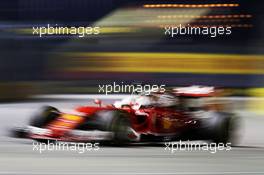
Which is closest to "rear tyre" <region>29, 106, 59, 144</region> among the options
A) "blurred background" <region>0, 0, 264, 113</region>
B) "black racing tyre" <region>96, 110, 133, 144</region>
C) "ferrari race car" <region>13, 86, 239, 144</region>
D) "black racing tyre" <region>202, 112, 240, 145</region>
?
"ferrari race car" <region>13, 86, 239, 144</region>

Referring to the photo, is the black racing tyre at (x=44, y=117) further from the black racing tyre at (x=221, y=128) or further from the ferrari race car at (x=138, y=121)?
the black racing tyre at (x=221, y=128)

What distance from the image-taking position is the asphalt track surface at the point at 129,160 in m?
7.24

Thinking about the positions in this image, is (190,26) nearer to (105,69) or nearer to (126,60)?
(105,69)

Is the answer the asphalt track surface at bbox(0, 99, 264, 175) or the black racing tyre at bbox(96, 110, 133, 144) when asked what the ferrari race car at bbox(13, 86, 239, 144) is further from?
the asphalt track surface at bbox(0, 99, 264, 175)

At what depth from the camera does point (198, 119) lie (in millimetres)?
9227

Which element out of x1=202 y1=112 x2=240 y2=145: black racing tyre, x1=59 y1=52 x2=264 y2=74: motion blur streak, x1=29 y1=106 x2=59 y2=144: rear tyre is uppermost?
x1=59 y1=52 x2=264 y2=74: motion blur streak

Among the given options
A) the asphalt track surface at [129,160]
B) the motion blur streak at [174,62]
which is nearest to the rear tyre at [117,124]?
the asphalt track surface at [129,160]

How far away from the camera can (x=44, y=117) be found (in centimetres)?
890


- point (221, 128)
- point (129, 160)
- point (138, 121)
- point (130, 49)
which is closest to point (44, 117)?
point (138, 121)

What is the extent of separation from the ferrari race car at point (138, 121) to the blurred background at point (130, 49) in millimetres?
3434

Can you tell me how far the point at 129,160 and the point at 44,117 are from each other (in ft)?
4.30

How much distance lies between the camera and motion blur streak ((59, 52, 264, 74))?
14.4 metres

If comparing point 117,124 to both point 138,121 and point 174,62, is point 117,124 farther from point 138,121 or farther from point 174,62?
point 174,62

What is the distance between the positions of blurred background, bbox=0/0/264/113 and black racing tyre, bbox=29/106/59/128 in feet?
11.9
